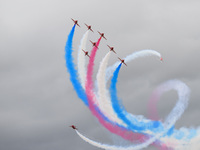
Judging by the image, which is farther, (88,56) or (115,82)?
(88,56)

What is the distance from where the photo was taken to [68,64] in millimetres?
97375

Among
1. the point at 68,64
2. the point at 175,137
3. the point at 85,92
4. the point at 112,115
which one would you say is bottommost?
the point at 175,137

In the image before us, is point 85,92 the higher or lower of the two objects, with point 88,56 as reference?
lower

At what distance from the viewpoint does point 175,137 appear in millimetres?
99375

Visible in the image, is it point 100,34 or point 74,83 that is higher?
point 100,34

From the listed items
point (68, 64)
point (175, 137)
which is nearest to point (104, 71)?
point (68, 64)

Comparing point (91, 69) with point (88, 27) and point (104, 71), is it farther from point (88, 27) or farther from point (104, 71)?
point (88, 27)

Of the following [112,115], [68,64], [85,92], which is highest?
[68,64]

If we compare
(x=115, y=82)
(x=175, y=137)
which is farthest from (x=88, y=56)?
(x=175, y=137)

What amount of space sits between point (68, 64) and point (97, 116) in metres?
14.2

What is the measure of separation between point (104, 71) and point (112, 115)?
10791 mm

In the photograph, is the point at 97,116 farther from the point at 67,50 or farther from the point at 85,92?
the point at 67,50

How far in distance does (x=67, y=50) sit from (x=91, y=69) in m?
7.58

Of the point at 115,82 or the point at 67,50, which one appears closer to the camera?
the point at 115,82
